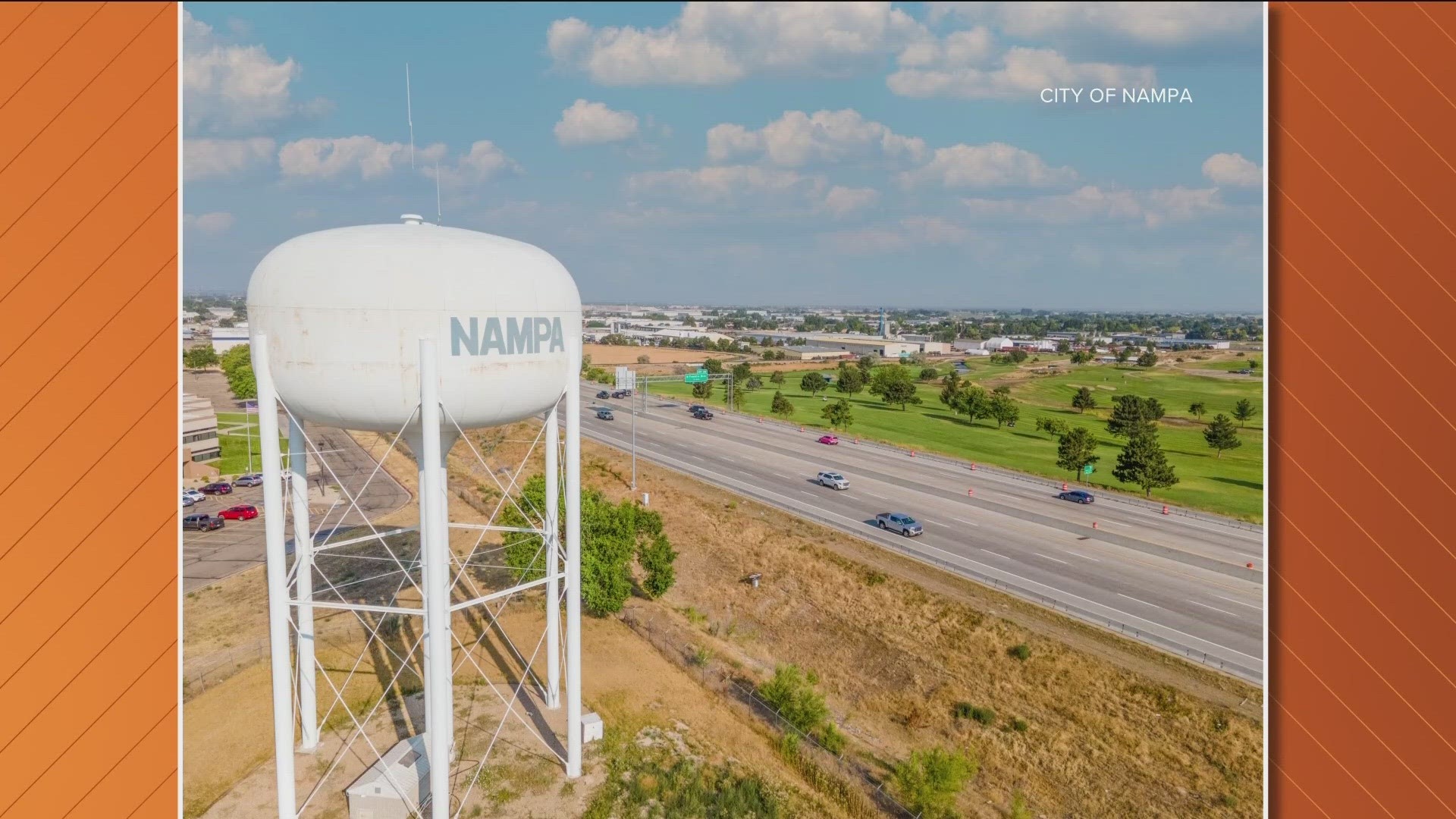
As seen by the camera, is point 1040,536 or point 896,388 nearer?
point 1040,536

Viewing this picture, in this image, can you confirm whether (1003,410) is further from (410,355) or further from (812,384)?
(410,355)

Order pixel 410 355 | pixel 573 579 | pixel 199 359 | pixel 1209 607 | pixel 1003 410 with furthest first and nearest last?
pixel 199 359, pixel 1003 410, pixel 1209 607, pixel 573 579, pixel 410 355

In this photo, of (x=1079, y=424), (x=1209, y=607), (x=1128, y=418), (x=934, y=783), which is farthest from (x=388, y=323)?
(x=1079, y=424)

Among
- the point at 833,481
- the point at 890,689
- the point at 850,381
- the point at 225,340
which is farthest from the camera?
the point at 225,340

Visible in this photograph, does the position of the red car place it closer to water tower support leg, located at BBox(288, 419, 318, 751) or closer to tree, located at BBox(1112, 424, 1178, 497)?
water tower support leg, located at BBox(288, 419, 318, 751)
